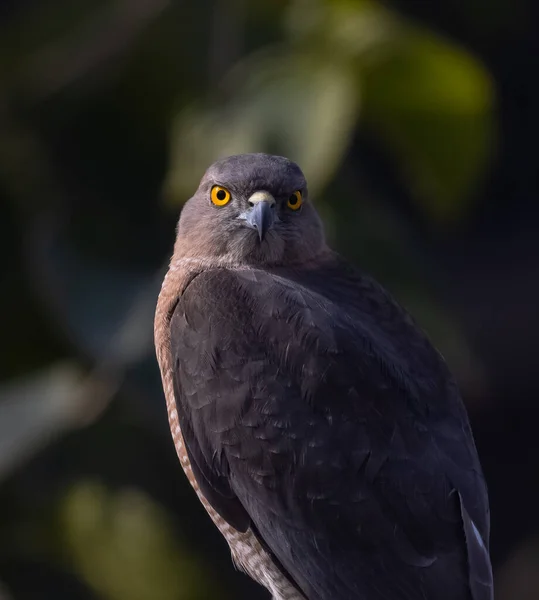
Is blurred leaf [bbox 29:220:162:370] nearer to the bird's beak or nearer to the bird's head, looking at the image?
the bird's head

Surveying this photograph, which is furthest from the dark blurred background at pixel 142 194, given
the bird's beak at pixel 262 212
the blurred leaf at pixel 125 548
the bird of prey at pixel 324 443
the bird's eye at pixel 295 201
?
the bird of prey at pixel 324 443

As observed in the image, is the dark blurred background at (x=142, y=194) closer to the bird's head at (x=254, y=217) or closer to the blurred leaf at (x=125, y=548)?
the blurred leaf at (x=125, y=548)

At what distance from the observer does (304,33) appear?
6.50m

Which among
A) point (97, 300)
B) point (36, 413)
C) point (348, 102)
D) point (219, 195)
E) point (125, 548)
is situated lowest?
point (125, 548)

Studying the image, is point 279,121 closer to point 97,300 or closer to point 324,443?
point 97,300

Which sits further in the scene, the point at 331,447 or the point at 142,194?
the point at 142,194

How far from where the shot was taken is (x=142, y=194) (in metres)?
6.98

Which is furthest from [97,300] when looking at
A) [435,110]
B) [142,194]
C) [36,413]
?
[435,110]

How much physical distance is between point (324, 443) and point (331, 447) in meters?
0.03

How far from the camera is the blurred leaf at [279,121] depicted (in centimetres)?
591

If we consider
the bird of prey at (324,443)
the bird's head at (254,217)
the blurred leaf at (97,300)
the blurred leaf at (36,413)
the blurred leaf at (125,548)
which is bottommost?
the blurred leaf at (125,548)

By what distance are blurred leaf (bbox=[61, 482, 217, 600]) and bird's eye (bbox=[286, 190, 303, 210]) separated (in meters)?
2.26

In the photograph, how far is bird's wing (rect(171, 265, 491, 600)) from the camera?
14.3ft

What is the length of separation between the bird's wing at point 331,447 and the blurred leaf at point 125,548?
2145 millimetres
